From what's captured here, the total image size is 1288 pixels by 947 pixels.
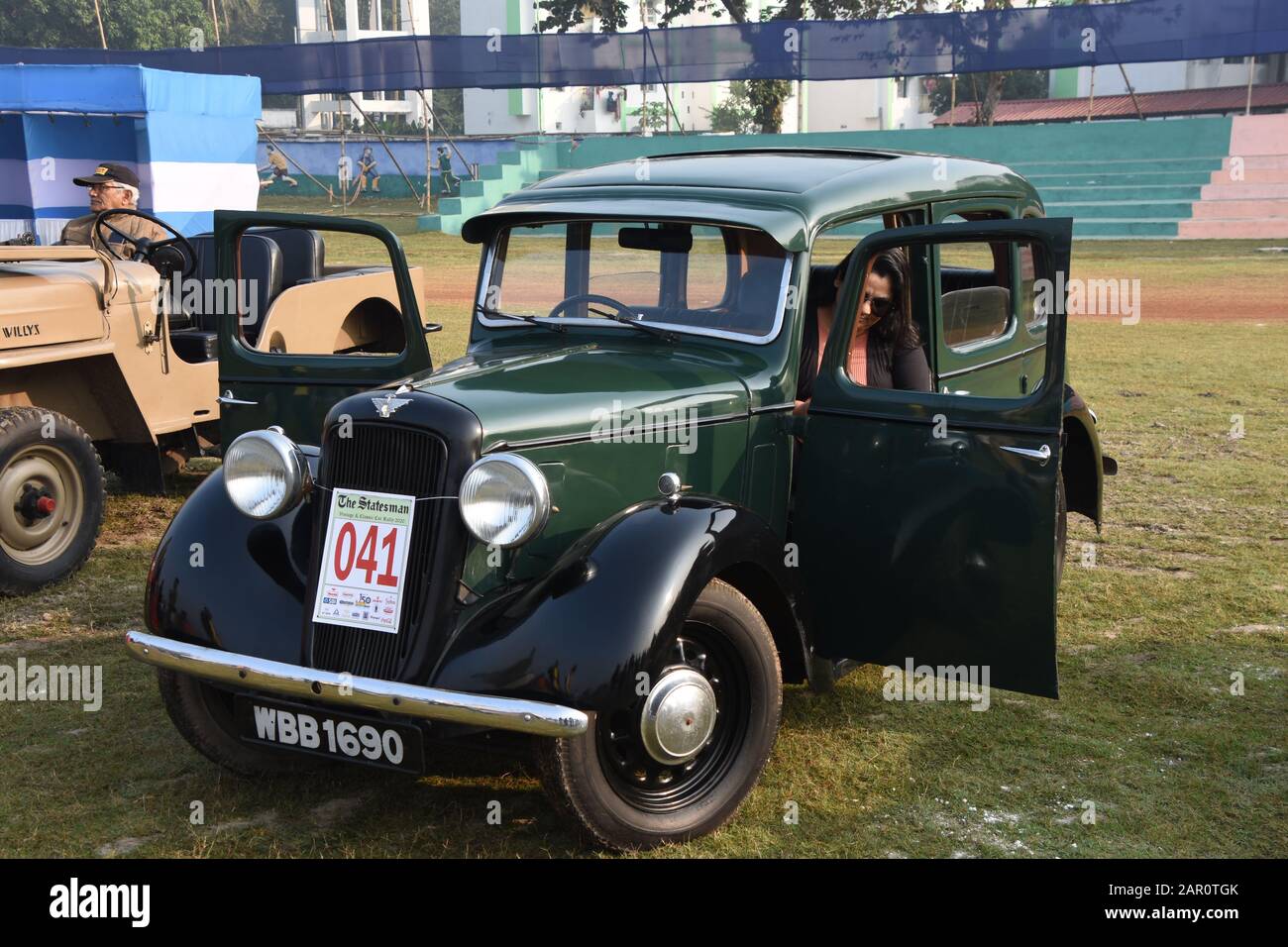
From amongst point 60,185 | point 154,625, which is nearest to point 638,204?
point 154,625

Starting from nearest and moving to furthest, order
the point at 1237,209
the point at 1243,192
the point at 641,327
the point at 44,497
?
1. the point at 641,327
2. the point at 44,497
3. the point at 1237,209
4. the point at 1243,192

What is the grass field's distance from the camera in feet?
12.1

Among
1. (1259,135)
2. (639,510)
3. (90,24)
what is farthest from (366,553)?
(90,24)

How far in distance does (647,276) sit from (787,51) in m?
23.2

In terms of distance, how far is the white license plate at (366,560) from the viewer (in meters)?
3.52

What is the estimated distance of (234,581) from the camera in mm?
3766

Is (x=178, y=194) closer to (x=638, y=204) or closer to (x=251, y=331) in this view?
(x=251, y=331)

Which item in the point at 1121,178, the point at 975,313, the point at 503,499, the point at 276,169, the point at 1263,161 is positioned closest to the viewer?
the point at 503,499

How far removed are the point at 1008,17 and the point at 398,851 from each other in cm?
2492

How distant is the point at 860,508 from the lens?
13.3ft

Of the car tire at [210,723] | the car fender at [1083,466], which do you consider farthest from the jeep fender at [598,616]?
the car fender at [1083,466]

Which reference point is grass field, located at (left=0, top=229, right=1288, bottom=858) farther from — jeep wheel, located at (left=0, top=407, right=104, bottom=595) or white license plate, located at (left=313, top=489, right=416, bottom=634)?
white license plate, located at (left=313, top=489, right=416, bottom=634)

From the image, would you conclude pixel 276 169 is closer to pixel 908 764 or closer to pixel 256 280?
pixel 256 280

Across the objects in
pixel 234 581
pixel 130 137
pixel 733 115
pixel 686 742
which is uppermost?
pixel 733 115
